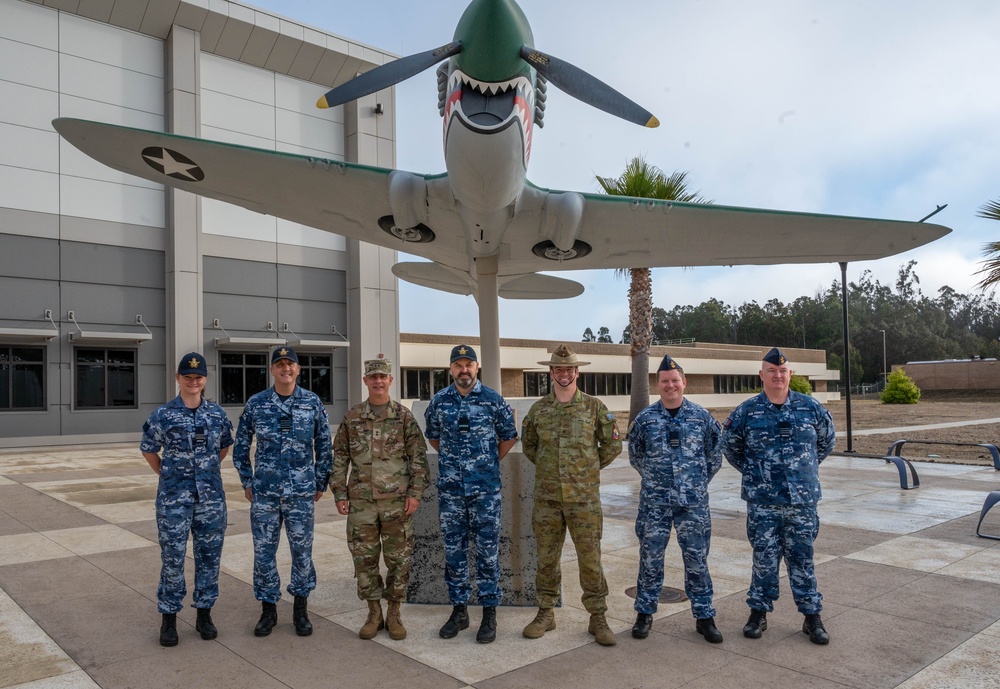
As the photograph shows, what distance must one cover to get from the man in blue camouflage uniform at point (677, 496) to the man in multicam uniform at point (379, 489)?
1557 millimetres

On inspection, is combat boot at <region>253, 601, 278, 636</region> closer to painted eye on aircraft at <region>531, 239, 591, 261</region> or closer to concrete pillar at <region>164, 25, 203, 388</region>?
painted eye on aircraft at <region>531, 239, 591, 261</region>

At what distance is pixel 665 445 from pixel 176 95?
22327 millimetres

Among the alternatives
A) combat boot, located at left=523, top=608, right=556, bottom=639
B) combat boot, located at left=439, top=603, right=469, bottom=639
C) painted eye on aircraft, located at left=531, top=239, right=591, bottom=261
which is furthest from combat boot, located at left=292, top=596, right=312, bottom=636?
painted eye on aircraft, located at left=531, top=239, right=591, bottom=261

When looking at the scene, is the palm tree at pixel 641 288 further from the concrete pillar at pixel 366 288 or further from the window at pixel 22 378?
the window at pixel 22 378

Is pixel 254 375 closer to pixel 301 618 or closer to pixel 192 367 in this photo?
pixel 192 367

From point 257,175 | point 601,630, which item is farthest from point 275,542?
point 257,175

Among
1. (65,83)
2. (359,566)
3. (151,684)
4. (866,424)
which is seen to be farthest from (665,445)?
(866,424)

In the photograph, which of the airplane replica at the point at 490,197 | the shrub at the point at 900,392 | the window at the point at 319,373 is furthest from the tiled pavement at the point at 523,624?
the shrub at the point at 900,392

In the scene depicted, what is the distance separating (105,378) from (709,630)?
21.3m

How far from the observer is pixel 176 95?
2145cm

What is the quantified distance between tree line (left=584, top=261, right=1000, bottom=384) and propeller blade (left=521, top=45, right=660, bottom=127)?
7159cm

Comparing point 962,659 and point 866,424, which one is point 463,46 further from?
point 866,424

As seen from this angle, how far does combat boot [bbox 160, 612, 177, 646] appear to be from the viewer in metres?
4.25

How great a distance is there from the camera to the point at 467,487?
450 cm
